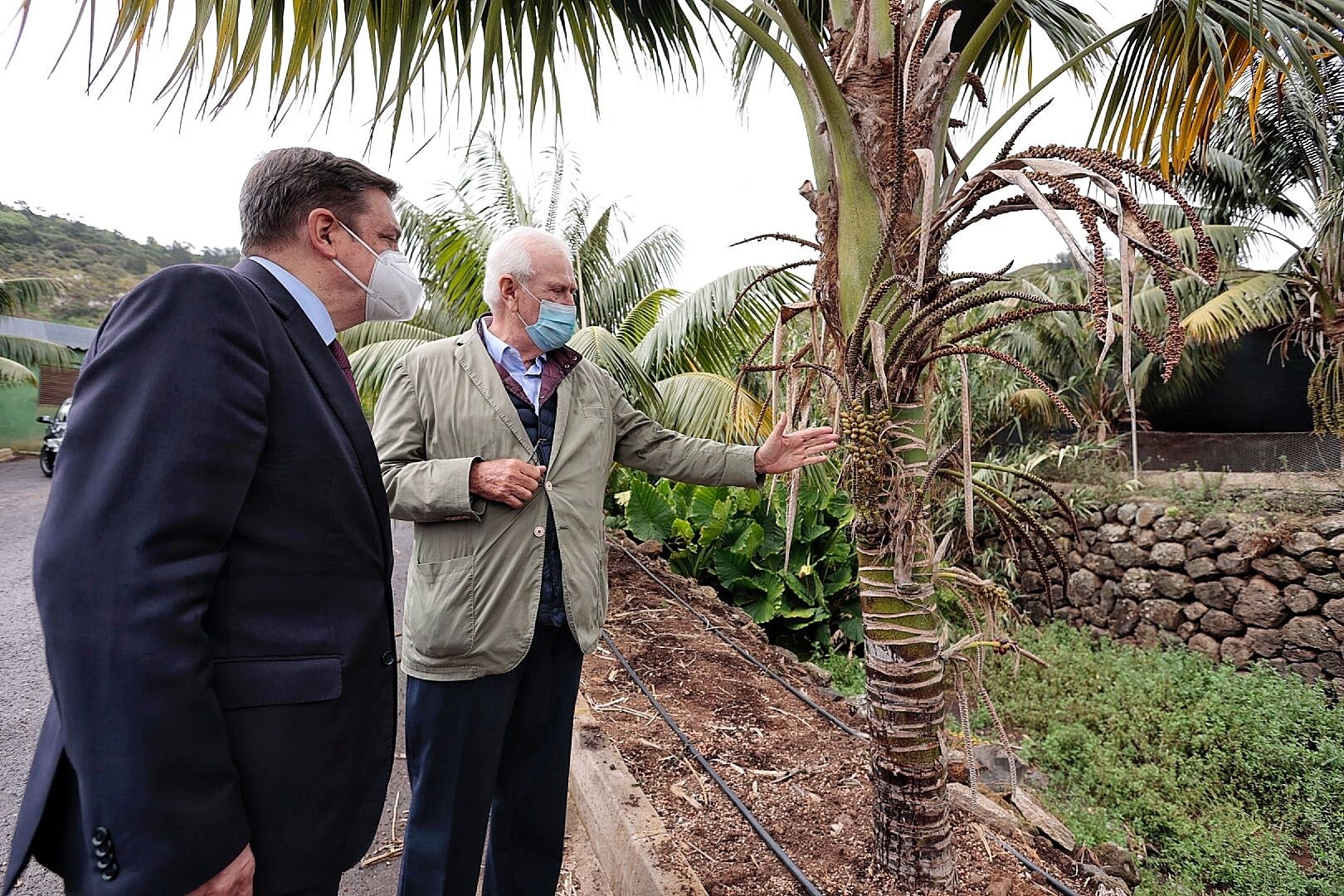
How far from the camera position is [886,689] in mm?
2107

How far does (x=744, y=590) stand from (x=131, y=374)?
648cm

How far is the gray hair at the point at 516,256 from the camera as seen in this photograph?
216 centimetres

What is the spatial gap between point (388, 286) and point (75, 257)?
35.9 metres

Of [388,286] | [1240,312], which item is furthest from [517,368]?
[1240,312]

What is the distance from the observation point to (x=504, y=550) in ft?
6.46

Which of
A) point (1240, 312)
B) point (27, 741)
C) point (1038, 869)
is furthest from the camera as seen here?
point (1240, 312)

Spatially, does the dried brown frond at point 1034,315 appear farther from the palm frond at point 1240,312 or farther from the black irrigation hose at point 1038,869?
the palm frond at point 1240,312

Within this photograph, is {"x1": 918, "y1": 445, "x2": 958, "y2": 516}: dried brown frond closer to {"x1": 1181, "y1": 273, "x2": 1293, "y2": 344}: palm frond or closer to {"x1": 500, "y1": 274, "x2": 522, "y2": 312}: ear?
{"x1": 500, "y1": 274, "x2": 522, "y2": 312}: ear

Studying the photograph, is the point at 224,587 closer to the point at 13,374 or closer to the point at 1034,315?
the point at 1034,315

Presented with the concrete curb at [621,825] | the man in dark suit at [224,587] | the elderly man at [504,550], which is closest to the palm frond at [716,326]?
the concrete curb at [621,825]

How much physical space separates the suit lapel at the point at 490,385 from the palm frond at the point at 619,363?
4415 millimetres

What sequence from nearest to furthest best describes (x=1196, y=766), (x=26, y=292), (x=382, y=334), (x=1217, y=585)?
(x=1196, y=766)
(x=1217, y=585)
(x=382, y=334)
(x=26, y=292)

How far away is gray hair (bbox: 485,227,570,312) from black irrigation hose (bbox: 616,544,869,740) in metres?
2.65

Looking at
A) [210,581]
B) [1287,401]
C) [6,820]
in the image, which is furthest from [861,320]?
[1287,401]
